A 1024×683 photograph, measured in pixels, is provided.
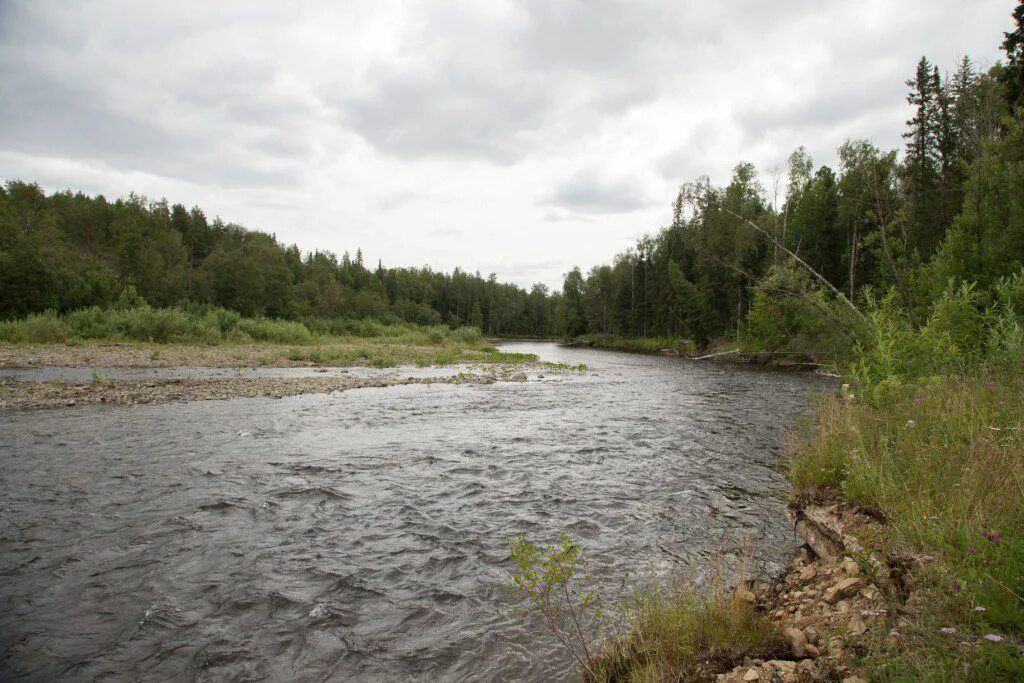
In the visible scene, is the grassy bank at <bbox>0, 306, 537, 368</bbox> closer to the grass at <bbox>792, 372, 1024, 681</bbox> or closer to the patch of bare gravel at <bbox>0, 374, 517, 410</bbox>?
the patch of bare gravel at <bbox>0, 374, 517, 410</bbox>

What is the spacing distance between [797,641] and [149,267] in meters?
73.8

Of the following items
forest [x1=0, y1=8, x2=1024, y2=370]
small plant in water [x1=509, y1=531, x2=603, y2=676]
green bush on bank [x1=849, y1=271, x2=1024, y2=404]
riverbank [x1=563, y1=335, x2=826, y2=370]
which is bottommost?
small plant in water [x1=509, y1=531, x2=603, y2=676]

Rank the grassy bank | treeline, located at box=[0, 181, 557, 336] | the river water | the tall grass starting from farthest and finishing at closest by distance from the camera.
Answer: treeline, located at box=[0, 181, 557, 336], the tall grass, the grassy bank, the river water

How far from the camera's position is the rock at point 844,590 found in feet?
15.7

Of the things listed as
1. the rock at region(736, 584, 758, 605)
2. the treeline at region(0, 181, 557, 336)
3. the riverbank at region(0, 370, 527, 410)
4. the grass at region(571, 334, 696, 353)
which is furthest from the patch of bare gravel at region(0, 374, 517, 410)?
the grass at region(571, 334, 696, 353)

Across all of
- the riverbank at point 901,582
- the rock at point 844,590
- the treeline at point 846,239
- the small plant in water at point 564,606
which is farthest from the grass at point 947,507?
the treeline at point 846,239

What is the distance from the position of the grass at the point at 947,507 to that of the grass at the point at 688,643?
99 centimetres

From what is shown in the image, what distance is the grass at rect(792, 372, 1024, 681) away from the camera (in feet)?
10.5

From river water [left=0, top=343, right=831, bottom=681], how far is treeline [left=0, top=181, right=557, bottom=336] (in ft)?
121

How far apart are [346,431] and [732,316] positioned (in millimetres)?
59102

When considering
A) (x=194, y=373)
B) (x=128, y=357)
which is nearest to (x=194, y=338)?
(x=128, y=357)

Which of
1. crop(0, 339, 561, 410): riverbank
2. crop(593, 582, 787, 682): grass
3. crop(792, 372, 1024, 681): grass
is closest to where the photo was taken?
crop(792, 372, 1024, 681): grass

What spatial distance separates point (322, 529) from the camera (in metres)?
7.32

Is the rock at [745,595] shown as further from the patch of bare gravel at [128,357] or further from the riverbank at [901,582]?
the patch of bare gravel at [128,357]
